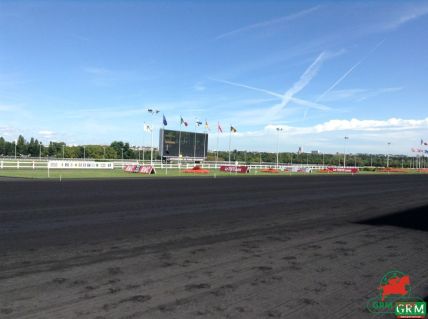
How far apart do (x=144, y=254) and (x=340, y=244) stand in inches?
175

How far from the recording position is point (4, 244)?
845 centimetres

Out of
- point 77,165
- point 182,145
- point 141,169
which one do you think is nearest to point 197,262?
point 141,169

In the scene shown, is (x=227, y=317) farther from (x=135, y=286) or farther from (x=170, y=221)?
(x=170, y=221)

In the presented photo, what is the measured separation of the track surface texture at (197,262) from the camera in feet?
16.7

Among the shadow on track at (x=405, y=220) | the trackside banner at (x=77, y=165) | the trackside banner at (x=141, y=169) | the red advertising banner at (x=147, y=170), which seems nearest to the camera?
the shadow on track at (x=405, y=220)

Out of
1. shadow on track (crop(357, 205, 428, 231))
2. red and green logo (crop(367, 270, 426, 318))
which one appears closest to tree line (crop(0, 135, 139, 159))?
shadow on track (crop(357, 205, 428, 231))

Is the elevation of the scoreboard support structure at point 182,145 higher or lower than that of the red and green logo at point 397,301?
higher

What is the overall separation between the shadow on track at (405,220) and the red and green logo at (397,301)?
6662 mm

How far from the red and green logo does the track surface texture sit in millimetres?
128

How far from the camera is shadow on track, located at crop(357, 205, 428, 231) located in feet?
42.0

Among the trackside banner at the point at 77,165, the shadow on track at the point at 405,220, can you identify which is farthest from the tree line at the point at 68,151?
the shadow on track at the point at 405,220

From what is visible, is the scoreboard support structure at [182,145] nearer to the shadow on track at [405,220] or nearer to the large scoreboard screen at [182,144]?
the large scoreboard screen at [182,144]

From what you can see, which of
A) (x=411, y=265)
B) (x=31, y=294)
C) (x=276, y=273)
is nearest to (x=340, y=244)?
(x=411, y=265)

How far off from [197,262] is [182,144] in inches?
2494
